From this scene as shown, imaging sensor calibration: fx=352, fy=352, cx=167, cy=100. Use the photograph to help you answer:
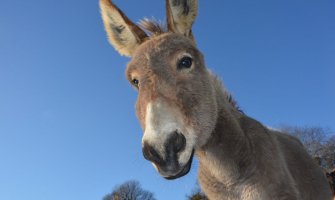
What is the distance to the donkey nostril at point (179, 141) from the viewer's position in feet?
10.6

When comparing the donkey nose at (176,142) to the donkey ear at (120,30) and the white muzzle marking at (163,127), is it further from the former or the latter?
the donkey ear at (120,30)

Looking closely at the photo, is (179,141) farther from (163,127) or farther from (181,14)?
(181,14)

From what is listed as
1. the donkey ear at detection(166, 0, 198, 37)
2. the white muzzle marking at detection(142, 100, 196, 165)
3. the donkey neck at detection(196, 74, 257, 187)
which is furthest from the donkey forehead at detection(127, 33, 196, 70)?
the donkey neck at detection(196, 74, 257, 187)

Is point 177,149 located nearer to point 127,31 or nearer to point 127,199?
point 127,31

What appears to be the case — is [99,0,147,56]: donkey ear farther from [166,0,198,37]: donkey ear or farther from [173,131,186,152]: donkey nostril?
[173,131,186,152]: donkey nostril

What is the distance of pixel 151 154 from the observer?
10.5 ft

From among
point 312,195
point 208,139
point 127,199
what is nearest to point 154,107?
point 208,139

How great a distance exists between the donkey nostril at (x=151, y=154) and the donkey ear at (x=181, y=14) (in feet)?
7.38

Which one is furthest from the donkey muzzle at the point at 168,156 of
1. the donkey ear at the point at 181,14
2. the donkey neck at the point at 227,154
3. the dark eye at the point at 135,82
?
the donkey ear at the point at 181,14

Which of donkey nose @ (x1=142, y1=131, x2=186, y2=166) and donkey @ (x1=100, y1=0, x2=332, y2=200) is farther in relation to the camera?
donkey @ (x1=100, y1=0, x2=332, y2=200)

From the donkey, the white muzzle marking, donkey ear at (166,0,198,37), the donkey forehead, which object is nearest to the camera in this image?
the white muzzle marking

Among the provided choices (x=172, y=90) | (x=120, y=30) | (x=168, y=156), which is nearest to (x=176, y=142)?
(x=168, y=156)

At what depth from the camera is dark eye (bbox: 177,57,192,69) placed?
4203mm

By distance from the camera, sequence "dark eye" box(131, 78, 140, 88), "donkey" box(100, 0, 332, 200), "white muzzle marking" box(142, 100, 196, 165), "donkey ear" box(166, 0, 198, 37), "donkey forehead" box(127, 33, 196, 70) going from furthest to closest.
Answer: "donkey ear" box(166, 0, 198, 37) < "dark eye" box(131, 78, 140, 88) < "donkey forehead" box(127, 33, 196, 70) < "donkey" box(100, 0, 332, 200) < "white muzzle marking" box(142, 100, 196, 165)
